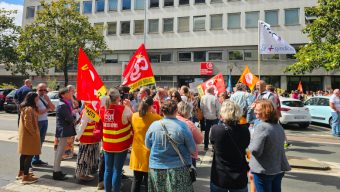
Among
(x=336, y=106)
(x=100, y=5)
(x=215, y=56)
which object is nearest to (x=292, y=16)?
(x=215, y=56)

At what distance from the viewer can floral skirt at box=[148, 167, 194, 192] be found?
3.91m

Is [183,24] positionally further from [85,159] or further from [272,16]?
[85,159]

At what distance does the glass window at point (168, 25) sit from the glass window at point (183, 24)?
0.96 metres

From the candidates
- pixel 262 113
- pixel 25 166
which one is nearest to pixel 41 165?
pixel 25 166

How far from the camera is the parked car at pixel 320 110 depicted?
623 inches

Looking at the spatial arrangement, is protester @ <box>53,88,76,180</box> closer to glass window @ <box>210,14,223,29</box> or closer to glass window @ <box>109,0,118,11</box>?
glass window @ <box>210,14,223,29</box>

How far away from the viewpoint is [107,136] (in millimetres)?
5223

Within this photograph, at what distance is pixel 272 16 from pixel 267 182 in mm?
34767

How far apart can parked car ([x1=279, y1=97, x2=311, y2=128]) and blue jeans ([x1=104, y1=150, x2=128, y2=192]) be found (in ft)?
37.0

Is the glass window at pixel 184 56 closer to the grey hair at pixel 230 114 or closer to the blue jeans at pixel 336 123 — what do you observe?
the blue jeans at pixel 336 123

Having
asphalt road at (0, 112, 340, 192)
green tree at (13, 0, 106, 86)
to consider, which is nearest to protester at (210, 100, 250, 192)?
asphalt road at (0, 112, 340, 192)

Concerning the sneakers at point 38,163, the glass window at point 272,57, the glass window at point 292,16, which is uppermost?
the glass window at point 292,16

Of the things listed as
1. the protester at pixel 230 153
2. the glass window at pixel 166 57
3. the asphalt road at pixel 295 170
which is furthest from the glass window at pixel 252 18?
the protester at pixel 230 153

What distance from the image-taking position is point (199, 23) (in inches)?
1523
